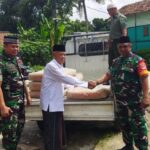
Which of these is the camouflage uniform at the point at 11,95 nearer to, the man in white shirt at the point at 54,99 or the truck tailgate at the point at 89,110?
the man in white shirt at the point at 54,99

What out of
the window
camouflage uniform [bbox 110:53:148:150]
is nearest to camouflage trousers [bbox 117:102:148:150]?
camouflage uniform [bbox 110:53:148:150]

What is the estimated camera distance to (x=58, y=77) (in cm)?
513

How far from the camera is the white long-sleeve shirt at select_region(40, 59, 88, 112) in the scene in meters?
5.12

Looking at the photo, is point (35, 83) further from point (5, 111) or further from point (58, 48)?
point (5, 111)

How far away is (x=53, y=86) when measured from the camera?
5180mm

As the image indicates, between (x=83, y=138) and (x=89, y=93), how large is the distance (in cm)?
117

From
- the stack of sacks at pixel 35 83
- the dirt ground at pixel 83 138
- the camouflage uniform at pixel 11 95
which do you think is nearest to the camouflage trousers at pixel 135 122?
the dirt ground at pixel 83 138

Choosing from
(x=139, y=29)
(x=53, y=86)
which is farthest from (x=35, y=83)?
(x=139, y=29)

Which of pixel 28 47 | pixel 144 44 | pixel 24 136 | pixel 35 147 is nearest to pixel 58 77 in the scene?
pixel 35 147

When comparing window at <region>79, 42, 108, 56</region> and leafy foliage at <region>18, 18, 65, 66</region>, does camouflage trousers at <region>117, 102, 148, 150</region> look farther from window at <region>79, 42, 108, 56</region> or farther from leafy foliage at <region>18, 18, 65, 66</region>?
leafy foliage at <region>18, 18, 65, 66</region>

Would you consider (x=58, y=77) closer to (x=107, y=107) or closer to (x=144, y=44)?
(x=107, y=107)

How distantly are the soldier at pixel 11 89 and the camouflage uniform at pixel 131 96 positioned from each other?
4.17 ft

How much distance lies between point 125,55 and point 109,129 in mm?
1867

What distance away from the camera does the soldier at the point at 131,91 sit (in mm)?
4895
